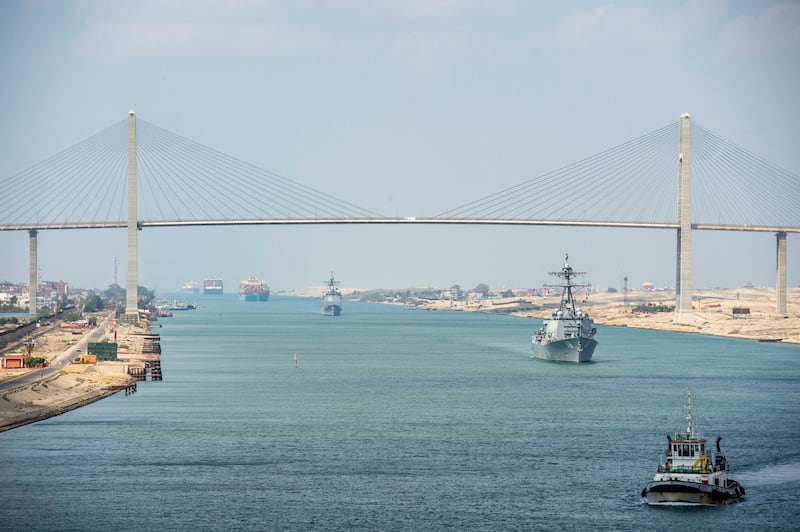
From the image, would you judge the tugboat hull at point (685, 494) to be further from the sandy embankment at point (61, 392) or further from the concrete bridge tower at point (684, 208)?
the concrete bridge tower at point (684, 208)

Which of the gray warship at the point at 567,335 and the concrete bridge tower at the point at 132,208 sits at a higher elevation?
the concrete bridge tower at the point at 132,208

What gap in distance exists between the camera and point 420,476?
2137 inches

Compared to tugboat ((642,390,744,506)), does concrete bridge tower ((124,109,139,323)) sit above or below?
above

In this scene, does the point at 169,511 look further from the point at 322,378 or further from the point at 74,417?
the point at 322,378

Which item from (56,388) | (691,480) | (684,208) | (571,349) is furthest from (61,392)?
(684,208)

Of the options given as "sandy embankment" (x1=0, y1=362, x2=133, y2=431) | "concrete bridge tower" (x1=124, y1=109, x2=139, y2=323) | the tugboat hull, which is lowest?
the tugboat hull

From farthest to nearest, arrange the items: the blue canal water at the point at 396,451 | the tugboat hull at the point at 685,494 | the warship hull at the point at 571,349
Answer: the warship hull at the point at 571,349
the tugboat hull at the point at 685,494
the blue canal water at the point at 396,451

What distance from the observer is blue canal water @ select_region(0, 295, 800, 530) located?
4744cm

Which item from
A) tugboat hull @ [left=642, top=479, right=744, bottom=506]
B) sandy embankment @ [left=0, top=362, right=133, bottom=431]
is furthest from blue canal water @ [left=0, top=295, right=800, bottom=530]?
sandy embankment @ [left=0, top=362, right=133, bottom=431]

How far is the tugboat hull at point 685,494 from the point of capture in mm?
49312

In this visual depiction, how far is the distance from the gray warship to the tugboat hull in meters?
70.6

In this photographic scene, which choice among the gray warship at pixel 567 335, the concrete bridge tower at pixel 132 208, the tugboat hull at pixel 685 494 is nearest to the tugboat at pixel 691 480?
the tugboat hull at pixel 685 494

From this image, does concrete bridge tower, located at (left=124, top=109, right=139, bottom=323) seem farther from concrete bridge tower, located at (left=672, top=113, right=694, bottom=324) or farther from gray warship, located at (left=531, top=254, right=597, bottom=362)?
concrete bridge tower, located at (left=672, top=113, right=694, bottom=324)

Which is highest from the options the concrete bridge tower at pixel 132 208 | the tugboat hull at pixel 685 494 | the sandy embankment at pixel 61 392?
the concrete bridge tower at pixel 132 208
